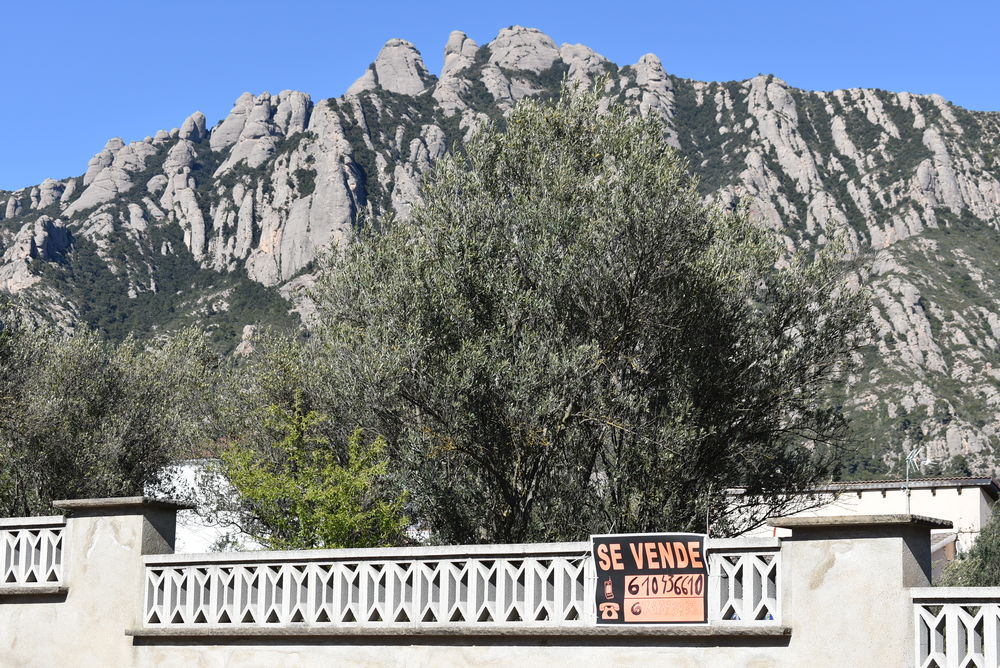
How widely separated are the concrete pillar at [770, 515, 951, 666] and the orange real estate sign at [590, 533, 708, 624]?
105 centimetres

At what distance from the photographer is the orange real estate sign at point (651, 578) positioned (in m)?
12.5

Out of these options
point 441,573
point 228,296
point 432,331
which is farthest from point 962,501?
point 228,296

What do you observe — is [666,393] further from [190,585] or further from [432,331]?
[190,585]

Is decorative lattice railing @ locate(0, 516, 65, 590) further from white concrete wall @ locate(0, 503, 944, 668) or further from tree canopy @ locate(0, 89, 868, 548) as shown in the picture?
tree canopy @ locate(0, 89, 868, 548)

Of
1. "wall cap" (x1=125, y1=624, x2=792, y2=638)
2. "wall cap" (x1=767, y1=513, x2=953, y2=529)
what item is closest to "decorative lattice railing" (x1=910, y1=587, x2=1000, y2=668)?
"wall cap" (x1=767, y1=513, x2=953, y2=529)

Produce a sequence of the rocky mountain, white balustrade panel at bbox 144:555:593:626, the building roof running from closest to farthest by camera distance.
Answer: white balustrade panel at bbox 144:555:593:626 < the building roof < the rocky mountain

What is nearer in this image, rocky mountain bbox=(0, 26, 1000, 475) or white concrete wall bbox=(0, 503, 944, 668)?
white concrete wall bbox=(0, 503, 944, 668)

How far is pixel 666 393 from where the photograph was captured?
21047 millimetres

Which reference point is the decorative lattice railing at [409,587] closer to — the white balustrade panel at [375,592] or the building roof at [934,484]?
the white balustrade panel at [375,592]

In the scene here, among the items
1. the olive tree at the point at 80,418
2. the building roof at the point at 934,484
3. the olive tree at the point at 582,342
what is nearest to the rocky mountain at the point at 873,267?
the building roof at the point at 934,484

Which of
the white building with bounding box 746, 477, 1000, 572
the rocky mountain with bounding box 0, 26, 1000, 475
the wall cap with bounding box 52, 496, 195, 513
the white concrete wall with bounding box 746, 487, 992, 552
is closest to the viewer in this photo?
the wall cap with bounding box 52, 496, 195, 513

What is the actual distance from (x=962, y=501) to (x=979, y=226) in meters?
127

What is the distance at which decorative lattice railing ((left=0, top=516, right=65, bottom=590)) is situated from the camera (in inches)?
630

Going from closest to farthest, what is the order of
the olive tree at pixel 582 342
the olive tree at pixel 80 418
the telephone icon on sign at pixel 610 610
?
the telephone icon on sign at pixel 610 610
the olive tree at pixel 582 342
the olive tree at pixel 80 418
